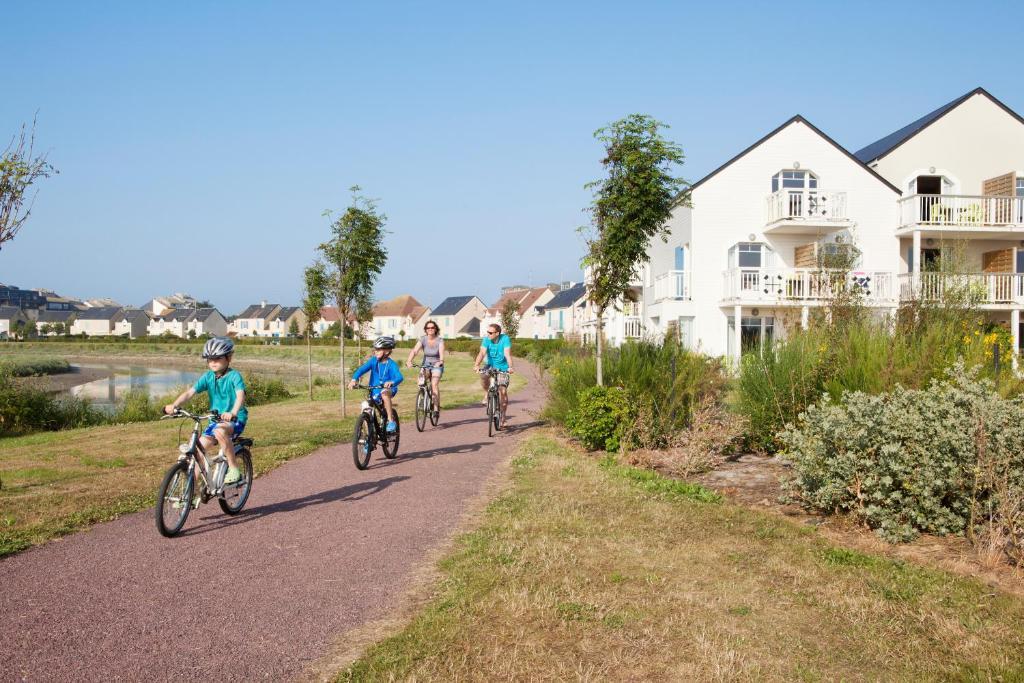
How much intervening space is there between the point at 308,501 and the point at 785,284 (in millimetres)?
20503

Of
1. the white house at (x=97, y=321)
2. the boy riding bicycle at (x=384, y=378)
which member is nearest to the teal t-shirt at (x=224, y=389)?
the boy riding bicycle at (x=384, y=378)

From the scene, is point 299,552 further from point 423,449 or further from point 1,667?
point 423,449

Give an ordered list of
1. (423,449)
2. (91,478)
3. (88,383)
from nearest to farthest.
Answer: (91,478), (423,449), (88,383)

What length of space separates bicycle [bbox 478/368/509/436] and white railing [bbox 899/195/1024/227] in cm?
1930

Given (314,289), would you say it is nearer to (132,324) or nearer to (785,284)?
(785,284)

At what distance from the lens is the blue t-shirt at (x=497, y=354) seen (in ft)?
44.0

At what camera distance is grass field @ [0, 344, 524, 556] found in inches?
273

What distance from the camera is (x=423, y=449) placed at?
1148 centimetres

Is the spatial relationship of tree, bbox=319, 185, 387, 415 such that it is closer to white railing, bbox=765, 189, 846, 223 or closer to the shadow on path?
the shadow on path

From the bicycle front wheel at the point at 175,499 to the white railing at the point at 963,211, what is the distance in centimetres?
2597

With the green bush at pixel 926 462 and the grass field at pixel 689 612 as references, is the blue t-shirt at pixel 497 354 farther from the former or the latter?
the green bush at pixel 926 462

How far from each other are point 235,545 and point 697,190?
23.3m

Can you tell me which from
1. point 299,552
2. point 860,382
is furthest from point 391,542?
point 860,382

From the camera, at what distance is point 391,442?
10.7m
